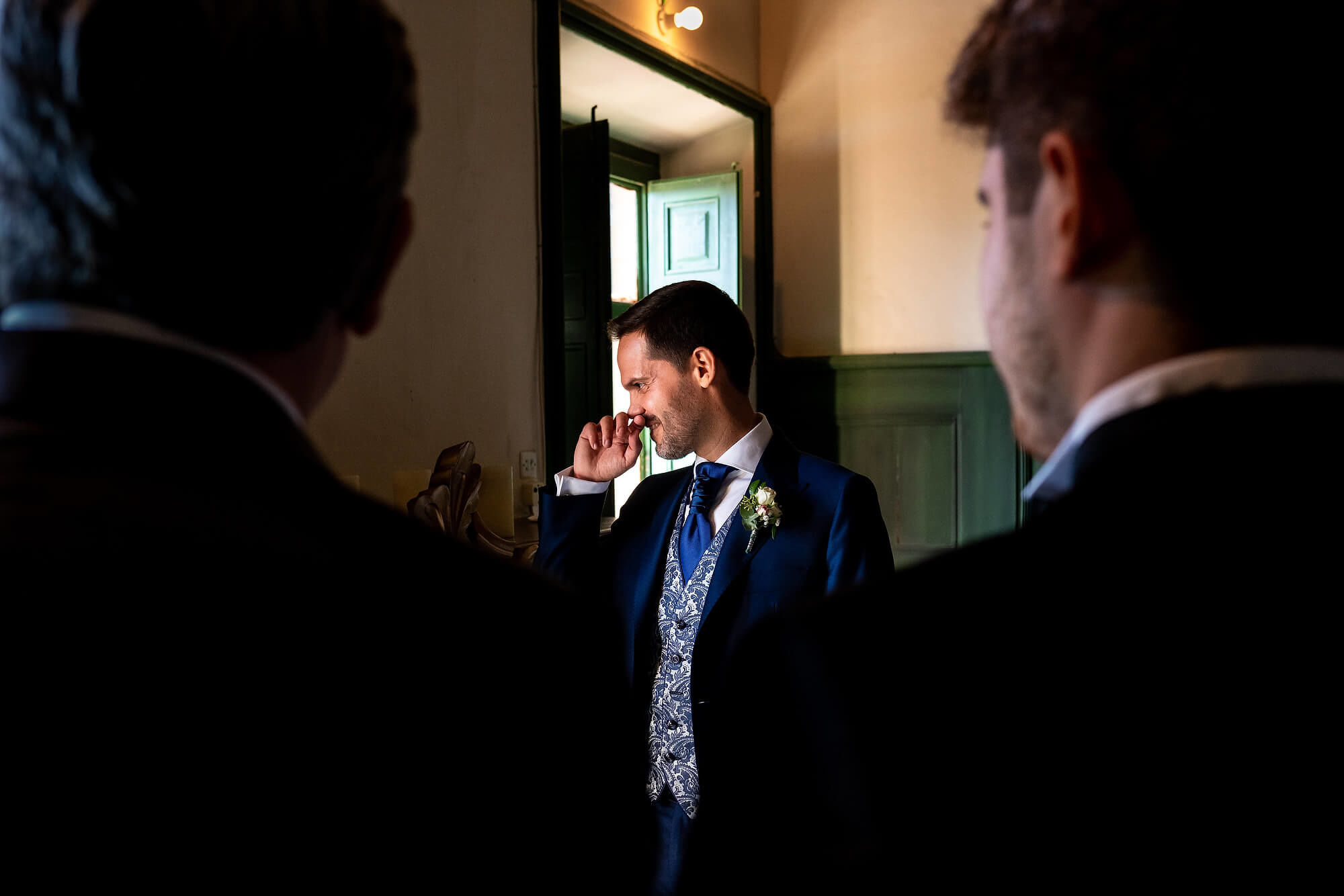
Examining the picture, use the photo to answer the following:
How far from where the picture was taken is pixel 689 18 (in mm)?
4164

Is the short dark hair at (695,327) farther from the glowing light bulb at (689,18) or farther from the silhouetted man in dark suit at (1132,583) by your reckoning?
the glowing light bulb at (689,18)

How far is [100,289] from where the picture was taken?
0.57m

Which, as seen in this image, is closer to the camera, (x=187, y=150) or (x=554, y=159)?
(x=187, y=150)

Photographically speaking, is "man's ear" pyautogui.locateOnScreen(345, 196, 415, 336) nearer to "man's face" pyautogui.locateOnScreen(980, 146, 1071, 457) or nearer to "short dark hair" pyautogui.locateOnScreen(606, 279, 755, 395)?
"man's face" pyautogui.locateOnScreen(980, 146, 1071, 457)

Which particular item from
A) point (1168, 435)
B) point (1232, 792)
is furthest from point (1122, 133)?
point (1232, 792)

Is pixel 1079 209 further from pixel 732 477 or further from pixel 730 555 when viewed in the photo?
pixel 732 477

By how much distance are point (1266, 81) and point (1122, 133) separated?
0.08m

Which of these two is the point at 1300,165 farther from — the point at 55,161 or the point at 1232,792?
the point at 55,161

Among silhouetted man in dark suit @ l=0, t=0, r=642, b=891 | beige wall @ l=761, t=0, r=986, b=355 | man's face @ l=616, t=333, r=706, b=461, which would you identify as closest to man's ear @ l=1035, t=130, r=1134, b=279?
silhouetted man in dark suit @ l=0, t=0, r=642, b=891

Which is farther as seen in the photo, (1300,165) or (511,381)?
(511,381)

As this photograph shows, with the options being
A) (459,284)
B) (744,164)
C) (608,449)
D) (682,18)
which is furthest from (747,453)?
(744,164)

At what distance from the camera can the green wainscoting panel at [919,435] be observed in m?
4.59

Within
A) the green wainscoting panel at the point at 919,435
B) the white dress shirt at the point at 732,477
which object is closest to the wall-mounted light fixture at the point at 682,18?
the green wainscoting panel at the point at 919,435

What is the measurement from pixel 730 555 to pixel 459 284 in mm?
1532
